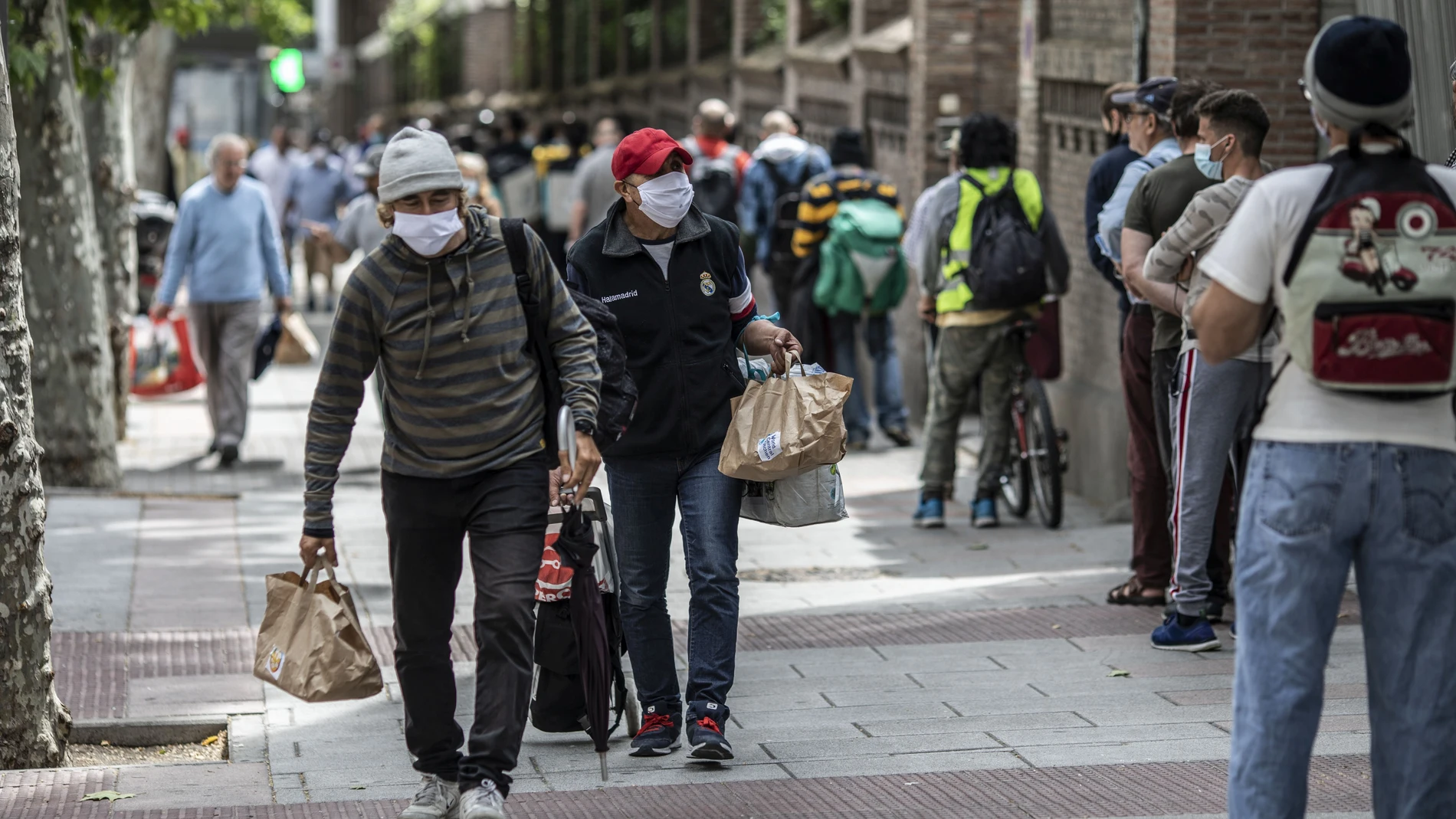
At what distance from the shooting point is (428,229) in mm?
4992

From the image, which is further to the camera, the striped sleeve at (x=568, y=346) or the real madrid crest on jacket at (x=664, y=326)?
the real madrid crest on jacket at (x=664, y=326)

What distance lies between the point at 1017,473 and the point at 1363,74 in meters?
→ 6.67

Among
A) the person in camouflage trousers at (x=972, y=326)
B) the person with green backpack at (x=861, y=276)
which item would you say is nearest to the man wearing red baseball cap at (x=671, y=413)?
the person in camouflage trousers at (x=972, y=326)

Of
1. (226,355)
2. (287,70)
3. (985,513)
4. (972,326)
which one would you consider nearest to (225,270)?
(226,355)

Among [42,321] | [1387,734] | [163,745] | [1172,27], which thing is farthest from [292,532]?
[1387,734]

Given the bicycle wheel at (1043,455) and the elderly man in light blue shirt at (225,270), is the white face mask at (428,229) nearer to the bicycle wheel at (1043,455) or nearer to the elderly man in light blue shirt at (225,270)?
the bicycle wheel at (1043,455)

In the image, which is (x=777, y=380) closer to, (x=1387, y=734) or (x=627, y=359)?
(x=627, y=359)

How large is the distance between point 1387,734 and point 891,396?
378 inches

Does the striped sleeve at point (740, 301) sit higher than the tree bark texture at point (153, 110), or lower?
higher

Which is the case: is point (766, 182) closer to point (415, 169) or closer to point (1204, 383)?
point (1204, 383)

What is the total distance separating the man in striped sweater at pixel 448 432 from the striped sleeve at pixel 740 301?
923mm

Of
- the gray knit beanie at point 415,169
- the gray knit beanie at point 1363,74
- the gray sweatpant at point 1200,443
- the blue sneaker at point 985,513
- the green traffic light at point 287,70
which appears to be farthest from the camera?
the green traffic light at point 287,70

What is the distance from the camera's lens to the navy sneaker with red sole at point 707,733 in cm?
584

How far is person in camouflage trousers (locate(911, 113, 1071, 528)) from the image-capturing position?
402 inches
